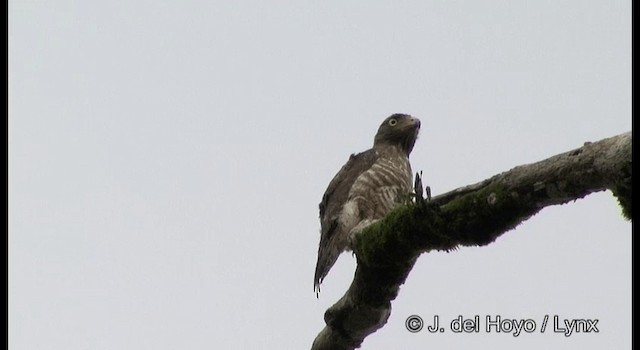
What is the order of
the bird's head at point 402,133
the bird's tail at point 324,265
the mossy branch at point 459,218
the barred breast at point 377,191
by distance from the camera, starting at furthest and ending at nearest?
1. the bird's head at point 402,133
2. the barred breast at point 377,191
3. the bird's tail at point 324,265
4. the mossy branch at point 459,218

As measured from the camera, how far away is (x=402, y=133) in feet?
28.3

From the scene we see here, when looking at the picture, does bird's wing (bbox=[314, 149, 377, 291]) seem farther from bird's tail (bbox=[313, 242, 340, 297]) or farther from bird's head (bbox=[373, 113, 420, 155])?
bird's head (bbox=[373, 113, 420, 155])

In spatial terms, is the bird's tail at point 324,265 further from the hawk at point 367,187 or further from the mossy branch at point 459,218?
the mossy branch at point 459,218

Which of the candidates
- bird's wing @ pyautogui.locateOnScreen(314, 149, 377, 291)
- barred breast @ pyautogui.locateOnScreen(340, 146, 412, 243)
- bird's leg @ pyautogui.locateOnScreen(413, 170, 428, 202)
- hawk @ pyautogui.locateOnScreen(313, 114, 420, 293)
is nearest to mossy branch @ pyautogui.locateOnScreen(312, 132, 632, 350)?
bird's leg @ pyautogui.locateOnScreen(413, 170, 428, 202)

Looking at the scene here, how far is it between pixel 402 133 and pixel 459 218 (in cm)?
501

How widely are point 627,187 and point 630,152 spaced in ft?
0.53

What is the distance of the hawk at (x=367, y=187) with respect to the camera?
6.21 m

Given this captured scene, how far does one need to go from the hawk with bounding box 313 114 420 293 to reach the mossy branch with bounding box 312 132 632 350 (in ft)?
3.35

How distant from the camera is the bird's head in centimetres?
862

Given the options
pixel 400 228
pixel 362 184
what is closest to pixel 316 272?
pixel 362 184

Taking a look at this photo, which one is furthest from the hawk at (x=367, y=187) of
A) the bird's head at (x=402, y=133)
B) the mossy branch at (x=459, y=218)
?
the mossy branch at (x=459, y=218)

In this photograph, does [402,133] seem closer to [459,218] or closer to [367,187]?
[367,187]

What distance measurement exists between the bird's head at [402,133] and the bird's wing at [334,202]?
1.76 ft

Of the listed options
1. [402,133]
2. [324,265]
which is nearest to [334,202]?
[324,265]
